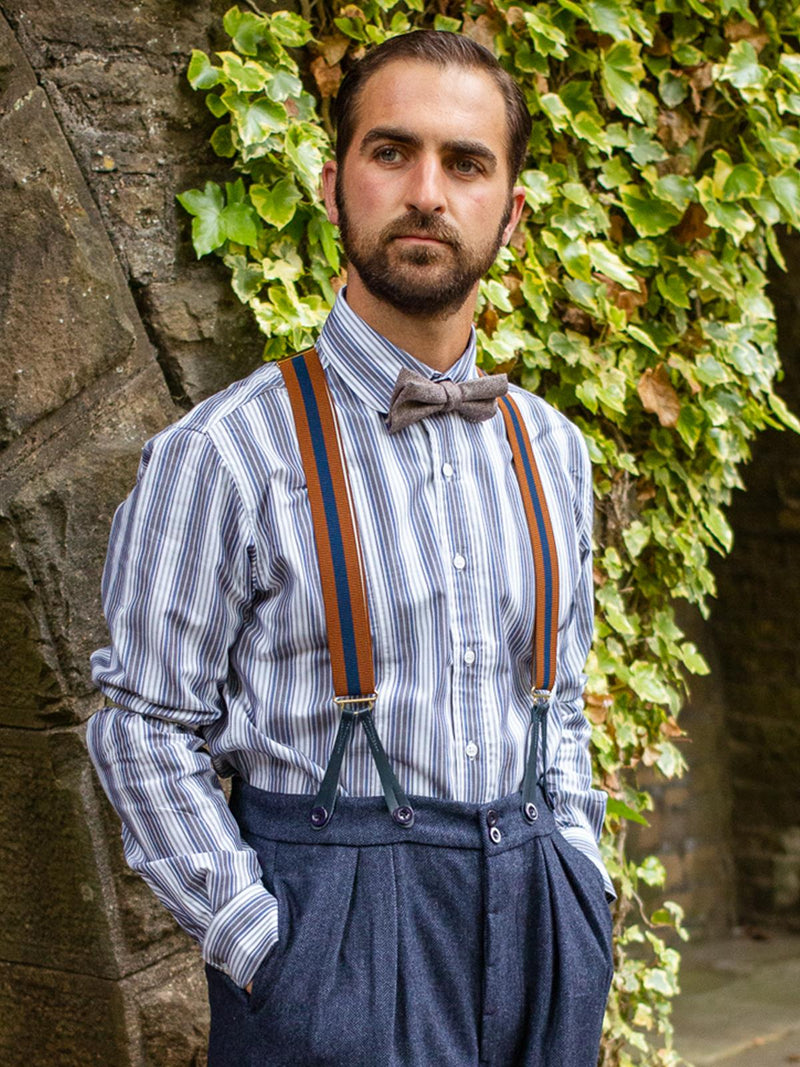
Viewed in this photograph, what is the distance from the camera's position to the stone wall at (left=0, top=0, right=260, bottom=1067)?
1.95 metres

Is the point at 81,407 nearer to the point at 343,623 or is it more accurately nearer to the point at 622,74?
the point at 343,623

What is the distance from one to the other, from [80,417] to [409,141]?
663 millimetres

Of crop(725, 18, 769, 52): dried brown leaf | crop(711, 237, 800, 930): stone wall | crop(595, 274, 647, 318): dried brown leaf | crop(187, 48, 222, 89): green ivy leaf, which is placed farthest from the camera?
crop(711, 237, 800, 930): stone wall

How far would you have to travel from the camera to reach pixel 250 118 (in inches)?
86.8

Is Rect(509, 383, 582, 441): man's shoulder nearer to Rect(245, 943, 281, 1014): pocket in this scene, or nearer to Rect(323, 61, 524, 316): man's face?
Rect(323, 61, 524, 316): man's face

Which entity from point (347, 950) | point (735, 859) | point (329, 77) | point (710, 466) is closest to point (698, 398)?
point (710, 466)

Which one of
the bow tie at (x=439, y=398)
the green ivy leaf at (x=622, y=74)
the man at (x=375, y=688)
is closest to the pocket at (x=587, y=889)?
the man at (x=375, y=688)

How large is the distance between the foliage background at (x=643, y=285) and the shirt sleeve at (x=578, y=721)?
2.30ft

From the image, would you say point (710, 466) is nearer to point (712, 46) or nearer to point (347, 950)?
point (712, 46)

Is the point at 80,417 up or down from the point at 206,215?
down

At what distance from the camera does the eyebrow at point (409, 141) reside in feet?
5.48

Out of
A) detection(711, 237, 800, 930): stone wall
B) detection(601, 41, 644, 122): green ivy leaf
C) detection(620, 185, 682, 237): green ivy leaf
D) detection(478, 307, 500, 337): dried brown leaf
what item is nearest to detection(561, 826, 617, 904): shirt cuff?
detection(478, 307, 500, 337): dried brown leaf

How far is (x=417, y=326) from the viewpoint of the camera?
5.65ft

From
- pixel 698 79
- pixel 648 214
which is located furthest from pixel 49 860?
pixel 698 79
